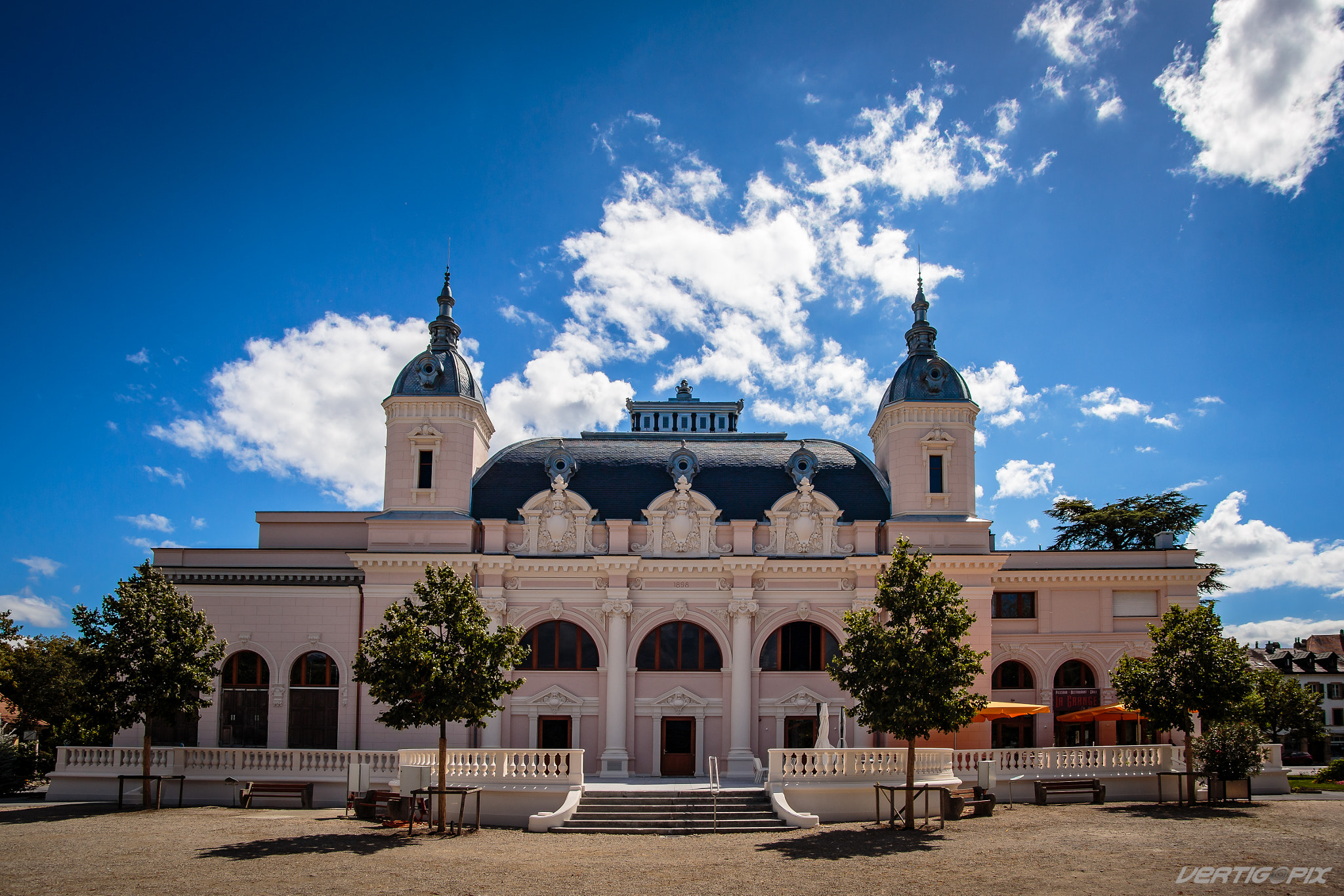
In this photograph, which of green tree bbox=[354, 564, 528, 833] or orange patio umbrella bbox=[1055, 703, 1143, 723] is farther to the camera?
orange patio umbrella bbox=[1055, 703, 1143, 723]

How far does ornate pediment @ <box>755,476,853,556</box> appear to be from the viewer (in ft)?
116

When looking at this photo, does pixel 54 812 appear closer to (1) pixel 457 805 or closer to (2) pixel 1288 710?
(1) pixel 457 805

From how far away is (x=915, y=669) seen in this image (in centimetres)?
2417

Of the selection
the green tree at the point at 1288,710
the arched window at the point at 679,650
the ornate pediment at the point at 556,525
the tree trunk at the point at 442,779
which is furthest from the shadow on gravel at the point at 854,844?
the green tree at the point at 1288,710

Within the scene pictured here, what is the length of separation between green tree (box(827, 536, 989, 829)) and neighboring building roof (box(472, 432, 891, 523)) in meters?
11.0

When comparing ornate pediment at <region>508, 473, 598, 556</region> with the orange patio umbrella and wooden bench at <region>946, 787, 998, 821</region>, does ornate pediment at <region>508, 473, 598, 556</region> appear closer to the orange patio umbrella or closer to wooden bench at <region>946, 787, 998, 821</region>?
wooden bench at <region>946, 787, 998, 821</region>

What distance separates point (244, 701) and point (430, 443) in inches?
469

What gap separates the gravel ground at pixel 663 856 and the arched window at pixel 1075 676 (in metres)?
13.3

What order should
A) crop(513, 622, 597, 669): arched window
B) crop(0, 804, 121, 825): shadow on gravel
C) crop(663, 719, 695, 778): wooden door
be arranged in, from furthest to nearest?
crop(513, 622, 597, 669): arched window < crop(663, 719, 695, 778): wooden door < crop(0, 804, 121, 825): shadow on gravel

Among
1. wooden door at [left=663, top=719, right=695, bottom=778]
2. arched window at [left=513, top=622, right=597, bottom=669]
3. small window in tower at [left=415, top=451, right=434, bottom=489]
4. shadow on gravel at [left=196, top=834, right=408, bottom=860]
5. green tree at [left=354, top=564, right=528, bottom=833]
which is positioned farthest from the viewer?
small window in tower at [left=415, top=451, right=434, bottom=489]

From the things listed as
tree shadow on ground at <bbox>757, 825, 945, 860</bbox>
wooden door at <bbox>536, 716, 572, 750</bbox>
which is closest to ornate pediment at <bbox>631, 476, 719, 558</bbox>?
wooden door at <bbox>536, 716, 572, 750</bbox>

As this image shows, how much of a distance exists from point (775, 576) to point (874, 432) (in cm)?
948

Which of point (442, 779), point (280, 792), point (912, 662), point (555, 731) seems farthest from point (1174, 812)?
point (280, 792)

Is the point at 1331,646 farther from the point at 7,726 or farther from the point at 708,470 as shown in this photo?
the point at 7,726
